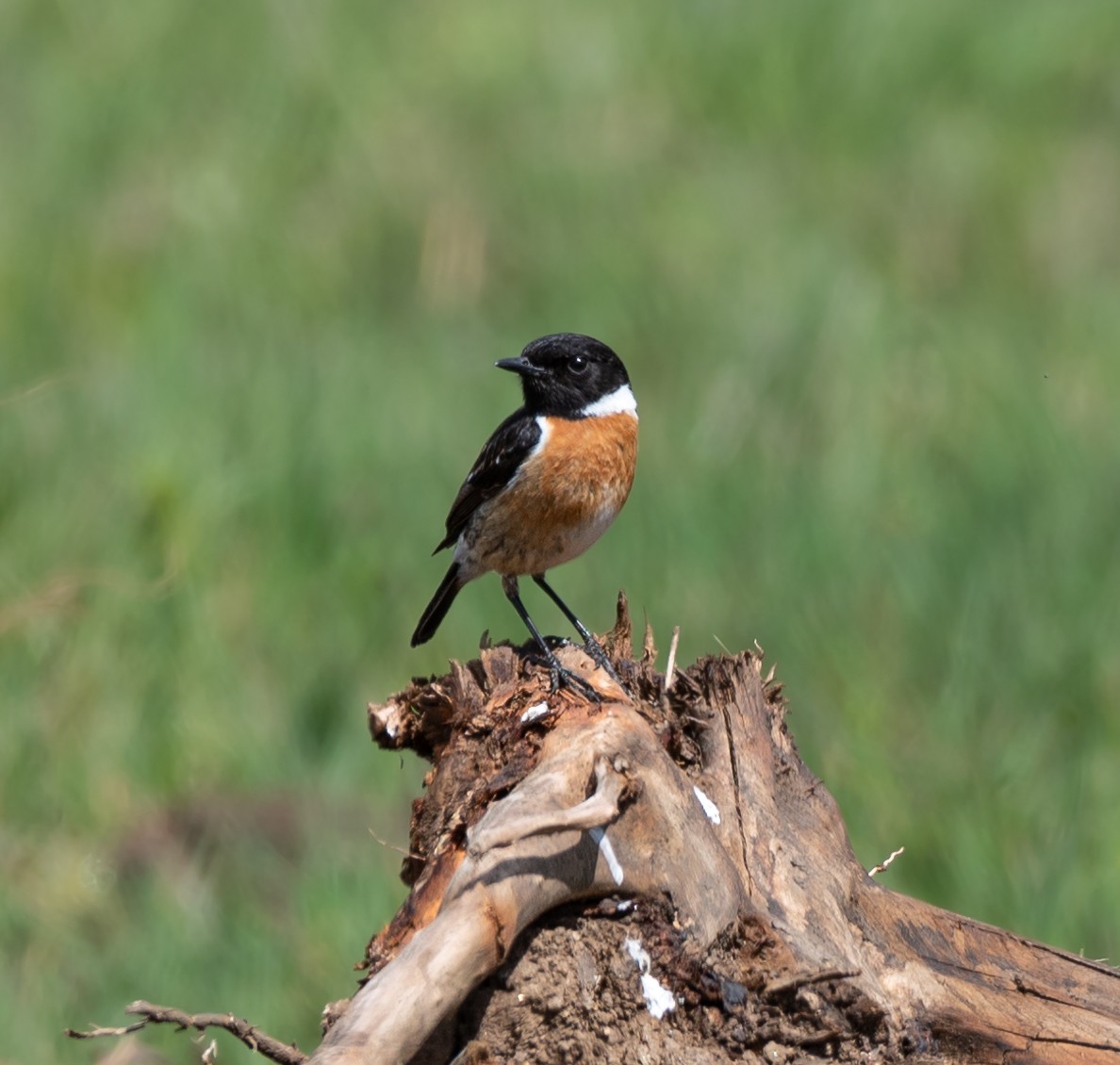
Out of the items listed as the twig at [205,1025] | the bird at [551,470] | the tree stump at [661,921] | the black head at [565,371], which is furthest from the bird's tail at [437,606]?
the twig at [205,1025]

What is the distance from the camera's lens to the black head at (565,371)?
20.0 ft

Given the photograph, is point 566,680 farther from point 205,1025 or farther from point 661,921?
point 205,1025

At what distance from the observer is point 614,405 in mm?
6168

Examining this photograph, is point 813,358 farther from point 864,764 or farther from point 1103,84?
point 1103,84

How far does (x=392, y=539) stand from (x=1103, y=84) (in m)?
7.32

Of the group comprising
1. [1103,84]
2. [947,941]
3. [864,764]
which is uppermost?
[1103,84]

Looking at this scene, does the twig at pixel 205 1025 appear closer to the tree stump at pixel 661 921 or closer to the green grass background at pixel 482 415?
the tree stump at pixel 661 921

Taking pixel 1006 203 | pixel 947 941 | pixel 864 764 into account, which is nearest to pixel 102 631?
pixel 864 764

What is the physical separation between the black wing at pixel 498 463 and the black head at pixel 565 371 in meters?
0.10

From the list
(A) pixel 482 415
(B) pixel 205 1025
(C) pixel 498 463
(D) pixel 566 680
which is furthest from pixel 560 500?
(A) pixel 482 415

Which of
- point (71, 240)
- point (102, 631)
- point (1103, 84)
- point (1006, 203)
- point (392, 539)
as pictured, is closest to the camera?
point (102, 631)

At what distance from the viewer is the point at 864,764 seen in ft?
23.0

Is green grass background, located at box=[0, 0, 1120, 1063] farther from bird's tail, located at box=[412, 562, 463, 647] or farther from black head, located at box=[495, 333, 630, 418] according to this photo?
black head, located at box=[495, 333, 630, 418]

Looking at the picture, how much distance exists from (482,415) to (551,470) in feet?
12.8
